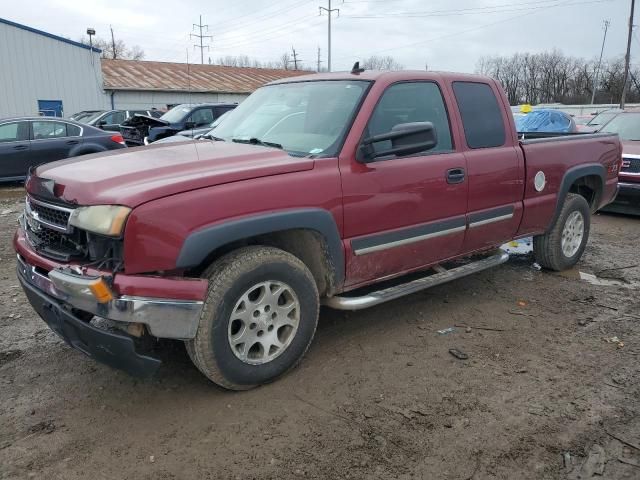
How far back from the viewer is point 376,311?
15.0 ft

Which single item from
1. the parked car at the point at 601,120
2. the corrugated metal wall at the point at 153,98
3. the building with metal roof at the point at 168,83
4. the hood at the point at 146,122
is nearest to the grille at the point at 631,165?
the parked car at the point at 601,120

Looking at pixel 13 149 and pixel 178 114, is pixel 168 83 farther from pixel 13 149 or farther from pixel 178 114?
pixel 13 149

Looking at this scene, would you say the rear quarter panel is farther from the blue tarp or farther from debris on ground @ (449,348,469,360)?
the blue tarp

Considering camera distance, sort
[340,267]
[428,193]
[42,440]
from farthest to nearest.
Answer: [428,193]
[340,267]
[42,440]

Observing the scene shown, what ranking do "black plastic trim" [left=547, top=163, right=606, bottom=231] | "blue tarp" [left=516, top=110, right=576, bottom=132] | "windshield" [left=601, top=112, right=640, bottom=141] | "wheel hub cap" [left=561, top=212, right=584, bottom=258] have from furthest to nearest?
"blue tarp" [left=516, top=110, right=576, bottom=132] → "windshield" [left=601, top=112, right=640, bottom=141] → "wheel hub cap" [left=561, top=212, right=584, bottom=258] → "black plastic trim" [left=547, top=163, right=606, bottom=231]

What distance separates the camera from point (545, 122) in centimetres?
1255

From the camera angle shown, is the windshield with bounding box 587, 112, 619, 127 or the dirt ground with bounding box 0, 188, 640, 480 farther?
the windshield with bounding box 587, 112, 619, 127

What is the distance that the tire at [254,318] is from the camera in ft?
9.59

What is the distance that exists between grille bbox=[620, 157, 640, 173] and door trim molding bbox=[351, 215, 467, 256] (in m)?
5.88

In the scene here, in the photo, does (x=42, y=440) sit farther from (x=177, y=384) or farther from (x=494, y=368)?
(x=494, y=368)

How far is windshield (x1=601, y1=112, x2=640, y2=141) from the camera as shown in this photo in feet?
31.5

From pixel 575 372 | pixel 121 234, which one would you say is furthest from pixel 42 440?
pixel 575 372

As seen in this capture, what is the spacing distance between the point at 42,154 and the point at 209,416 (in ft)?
34.0

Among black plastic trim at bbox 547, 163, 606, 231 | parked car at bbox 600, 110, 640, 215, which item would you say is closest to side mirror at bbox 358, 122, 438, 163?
black plastic trim at bbox 547, 163, 606, 231
